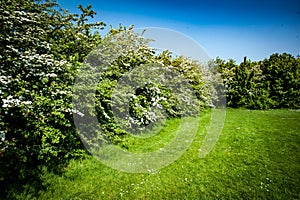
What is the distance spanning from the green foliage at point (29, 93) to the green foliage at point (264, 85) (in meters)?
16.7

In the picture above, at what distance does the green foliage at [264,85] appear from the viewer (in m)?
18.2

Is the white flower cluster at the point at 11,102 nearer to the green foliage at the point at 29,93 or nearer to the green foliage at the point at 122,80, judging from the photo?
the green foliage at the point at 29,93

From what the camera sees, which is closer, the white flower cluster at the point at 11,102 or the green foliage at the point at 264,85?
the white flower cluster at the point at 11,102

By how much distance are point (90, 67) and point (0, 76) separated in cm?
244

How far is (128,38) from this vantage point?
8.35m

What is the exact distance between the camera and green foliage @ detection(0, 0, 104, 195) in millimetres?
4344

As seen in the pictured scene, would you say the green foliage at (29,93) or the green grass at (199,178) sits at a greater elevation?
the green foliage at (29,93)

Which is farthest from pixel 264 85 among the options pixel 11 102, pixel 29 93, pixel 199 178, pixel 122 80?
pixel 11 102

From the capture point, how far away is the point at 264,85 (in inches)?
758

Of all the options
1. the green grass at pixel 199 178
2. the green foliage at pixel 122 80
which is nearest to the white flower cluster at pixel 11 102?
the green foliage at pixel 122 80

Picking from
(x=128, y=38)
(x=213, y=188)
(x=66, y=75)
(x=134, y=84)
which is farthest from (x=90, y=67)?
(x=213, y=188)

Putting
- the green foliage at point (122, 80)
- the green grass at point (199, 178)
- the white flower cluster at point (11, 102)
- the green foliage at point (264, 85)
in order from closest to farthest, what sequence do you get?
the white flower cluster at point (11, 102) → the green grass at point (199, 178) → the green foliage at point (122, 80) → the green foliage at point (264, 85)

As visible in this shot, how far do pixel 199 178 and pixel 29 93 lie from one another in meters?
4.79

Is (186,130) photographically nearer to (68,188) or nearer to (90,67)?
(90,67)
